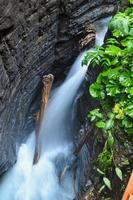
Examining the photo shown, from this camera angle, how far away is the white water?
19.7 ft

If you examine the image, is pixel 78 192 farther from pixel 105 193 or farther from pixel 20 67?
pixel 20 67

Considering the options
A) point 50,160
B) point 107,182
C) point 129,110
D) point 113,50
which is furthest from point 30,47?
point 107,182

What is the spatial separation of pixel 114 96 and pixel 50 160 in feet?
8.30

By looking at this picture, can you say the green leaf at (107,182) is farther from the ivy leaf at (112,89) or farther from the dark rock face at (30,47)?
the dark rock face at (30,47)

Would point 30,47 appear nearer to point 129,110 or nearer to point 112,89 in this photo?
point 112,89

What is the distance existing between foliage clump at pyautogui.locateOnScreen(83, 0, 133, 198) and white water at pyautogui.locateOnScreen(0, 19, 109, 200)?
1.30 meters

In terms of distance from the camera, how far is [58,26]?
7.22 meters

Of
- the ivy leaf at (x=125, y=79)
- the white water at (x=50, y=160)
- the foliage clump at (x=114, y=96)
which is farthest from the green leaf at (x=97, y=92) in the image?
the white water at (x=50, y=160)

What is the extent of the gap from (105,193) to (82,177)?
0.79 metres

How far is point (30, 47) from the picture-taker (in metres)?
6.00

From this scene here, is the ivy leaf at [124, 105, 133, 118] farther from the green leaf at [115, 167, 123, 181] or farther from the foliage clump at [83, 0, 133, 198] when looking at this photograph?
the green leaf at [115, 167, 123, 181]

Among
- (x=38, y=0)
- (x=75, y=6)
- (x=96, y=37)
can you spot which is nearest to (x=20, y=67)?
(x=38, y=0)

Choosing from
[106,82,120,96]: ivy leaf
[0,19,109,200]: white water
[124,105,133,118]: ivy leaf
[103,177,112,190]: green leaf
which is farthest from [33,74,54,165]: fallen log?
[103,177,112,190]: green leaf

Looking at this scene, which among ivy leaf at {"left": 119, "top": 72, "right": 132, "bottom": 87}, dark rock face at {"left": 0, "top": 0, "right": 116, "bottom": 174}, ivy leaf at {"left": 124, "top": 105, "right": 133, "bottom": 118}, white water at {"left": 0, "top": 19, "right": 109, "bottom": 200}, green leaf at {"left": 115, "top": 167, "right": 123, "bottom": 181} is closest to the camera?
green leaf at {"left": 115, "top": 167, "right": 123, "bottom": 181}
